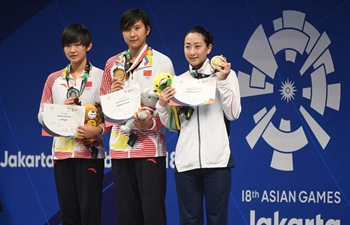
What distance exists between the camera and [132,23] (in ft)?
11.7

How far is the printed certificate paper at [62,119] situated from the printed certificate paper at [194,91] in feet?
2.19

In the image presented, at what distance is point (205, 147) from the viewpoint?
3.34 metres

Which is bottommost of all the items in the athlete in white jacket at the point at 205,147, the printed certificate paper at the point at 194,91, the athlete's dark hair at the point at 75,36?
the athlete in white jacket at the point at 205,147

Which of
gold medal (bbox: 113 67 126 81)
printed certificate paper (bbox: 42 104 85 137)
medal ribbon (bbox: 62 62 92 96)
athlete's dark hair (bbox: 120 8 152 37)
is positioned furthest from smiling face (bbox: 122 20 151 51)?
printed certificate paper (bbox: 42 104 85 137)

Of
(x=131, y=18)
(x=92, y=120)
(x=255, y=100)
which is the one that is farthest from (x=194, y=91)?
(x=255, y=100)

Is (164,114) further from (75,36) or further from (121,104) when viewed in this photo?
(75,36)

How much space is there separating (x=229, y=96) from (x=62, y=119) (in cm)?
110

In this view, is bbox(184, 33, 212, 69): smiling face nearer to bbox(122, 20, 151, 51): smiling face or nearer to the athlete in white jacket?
the athlete in white jacket

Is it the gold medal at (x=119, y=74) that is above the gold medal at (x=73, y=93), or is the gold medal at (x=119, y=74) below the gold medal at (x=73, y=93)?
above

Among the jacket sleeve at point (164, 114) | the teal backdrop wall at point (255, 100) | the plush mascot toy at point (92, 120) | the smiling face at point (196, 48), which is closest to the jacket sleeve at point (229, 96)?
the smiling face at point (196, 48)

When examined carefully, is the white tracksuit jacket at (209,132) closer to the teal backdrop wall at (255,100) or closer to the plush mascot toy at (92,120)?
the plush mascot toy at (92,120)

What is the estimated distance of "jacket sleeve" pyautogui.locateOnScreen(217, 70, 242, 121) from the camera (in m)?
3.31

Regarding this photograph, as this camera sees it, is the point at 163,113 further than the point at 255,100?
No

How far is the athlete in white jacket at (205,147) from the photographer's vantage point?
3.33m
